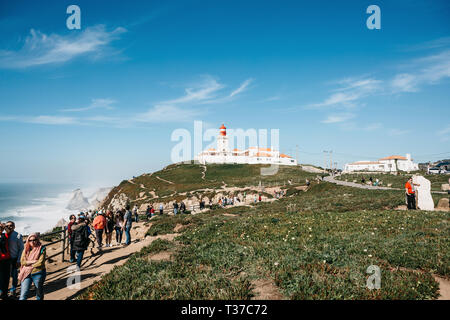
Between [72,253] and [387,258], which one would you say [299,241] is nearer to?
[387,258]

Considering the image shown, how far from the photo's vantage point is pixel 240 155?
16312cm

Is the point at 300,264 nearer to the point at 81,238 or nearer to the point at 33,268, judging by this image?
the point at 33,268

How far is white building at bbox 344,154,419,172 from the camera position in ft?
427

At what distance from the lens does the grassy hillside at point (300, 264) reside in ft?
20.1

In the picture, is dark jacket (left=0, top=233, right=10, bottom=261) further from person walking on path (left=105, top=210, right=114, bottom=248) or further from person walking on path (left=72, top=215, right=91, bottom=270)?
person walking on path (left=105, top=210, right=114, bottom=248)

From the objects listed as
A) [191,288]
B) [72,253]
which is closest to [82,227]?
[72,253]

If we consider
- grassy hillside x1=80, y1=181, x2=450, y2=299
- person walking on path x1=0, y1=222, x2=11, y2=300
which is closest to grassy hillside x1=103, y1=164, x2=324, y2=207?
person walking on path x1=0, y1=222, x2=11, y2=300

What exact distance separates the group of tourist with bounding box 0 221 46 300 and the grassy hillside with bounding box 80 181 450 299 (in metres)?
1.84

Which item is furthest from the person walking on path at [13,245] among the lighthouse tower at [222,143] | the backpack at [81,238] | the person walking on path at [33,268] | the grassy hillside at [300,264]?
the lighthouse tower at [222,143]

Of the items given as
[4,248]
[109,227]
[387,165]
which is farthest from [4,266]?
[387,165]

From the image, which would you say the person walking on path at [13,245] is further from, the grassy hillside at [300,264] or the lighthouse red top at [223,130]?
the lighthouse red top at [223,130]

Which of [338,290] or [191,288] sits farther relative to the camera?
[191,288]
